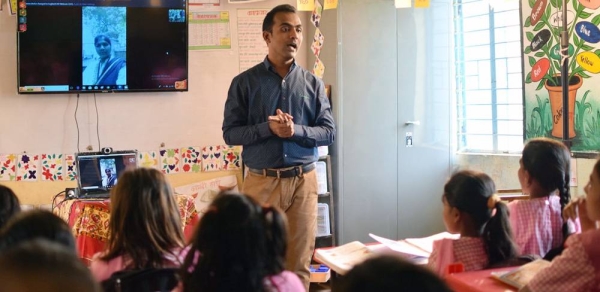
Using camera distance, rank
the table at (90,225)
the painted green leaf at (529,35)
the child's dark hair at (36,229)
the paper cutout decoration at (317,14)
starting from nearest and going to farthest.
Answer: the child's dark hair at (36,229) < the table at (90,225) < the painted green leaf at (529,35) < the paper cutout decoration at (317,14)

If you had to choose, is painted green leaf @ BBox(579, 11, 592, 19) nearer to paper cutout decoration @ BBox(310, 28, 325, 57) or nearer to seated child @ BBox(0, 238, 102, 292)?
paper cutout decoration @ BBox(310, 28, 325, 57)

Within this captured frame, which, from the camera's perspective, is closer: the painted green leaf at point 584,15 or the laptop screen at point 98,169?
the painted green leaf at point 584,15

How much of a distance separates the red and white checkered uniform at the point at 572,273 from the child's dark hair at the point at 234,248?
706 mm

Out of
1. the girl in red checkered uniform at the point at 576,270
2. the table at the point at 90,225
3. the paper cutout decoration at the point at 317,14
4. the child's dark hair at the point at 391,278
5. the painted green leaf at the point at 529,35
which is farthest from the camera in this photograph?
the paper cutout decoration at the point at 317,14

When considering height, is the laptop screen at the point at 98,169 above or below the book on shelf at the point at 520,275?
above

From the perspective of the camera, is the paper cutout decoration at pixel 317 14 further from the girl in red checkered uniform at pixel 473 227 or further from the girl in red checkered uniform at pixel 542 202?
the girl in red checkered uniform at pixel 473 227

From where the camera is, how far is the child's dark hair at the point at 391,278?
959 millimetres

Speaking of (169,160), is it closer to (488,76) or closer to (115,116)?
(115,116)

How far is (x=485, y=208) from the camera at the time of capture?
2391 mm

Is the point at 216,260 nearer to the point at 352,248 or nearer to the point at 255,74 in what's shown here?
the point at 352,248

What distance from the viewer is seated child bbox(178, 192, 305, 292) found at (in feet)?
5.51

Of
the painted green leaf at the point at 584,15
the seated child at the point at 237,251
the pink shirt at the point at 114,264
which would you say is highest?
the painted green leaf at the point at 584,15

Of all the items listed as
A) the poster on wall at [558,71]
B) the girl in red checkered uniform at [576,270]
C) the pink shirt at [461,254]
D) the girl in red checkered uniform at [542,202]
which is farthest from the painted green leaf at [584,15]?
the girl in red checkered uniform at [576,270]

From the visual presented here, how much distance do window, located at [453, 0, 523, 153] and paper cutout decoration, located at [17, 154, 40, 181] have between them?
2945mm
